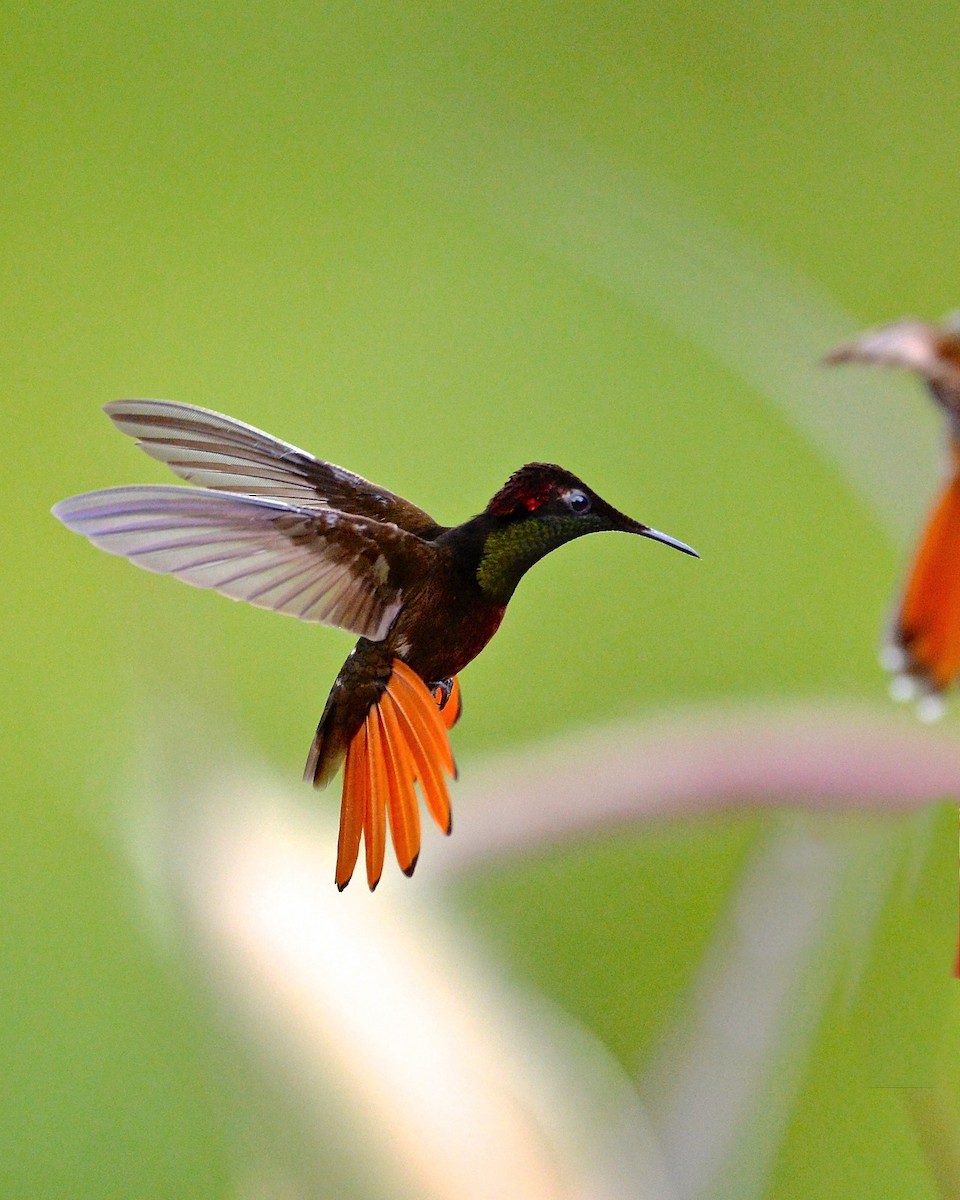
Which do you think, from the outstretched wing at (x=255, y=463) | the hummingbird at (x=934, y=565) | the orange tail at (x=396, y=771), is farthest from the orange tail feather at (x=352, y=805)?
the hummingbird at (x=934, y=565)

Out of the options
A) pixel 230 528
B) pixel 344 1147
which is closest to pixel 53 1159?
pixel 344 1147

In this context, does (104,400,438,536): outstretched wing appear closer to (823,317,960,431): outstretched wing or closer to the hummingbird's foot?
the hummingbird's foot

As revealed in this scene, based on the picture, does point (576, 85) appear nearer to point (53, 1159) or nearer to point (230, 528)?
point (230, 528)

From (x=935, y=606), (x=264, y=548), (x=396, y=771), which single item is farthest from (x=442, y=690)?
(x=935, y=606)

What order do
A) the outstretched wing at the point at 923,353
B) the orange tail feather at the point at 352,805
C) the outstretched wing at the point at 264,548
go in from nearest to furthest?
the outstretched wing at the point at 923,353 < the outstretched wing at the point at 264,548 < the orange tail feather at the point at 352,805

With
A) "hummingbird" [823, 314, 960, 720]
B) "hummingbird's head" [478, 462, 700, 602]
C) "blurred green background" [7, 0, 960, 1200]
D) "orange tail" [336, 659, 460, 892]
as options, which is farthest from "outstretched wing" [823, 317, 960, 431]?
"blurred green background" [7, 0, 960, 1200]

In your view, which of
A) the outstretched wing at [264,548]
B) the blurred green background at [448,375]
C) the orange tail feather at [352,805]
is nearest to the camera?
the outstretched wing at [264,548]

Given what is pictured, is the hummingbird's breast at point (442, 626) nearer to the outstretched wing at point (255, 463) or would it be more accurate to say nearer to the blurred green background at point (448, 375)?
the outstretched wing at point (255, 463)
